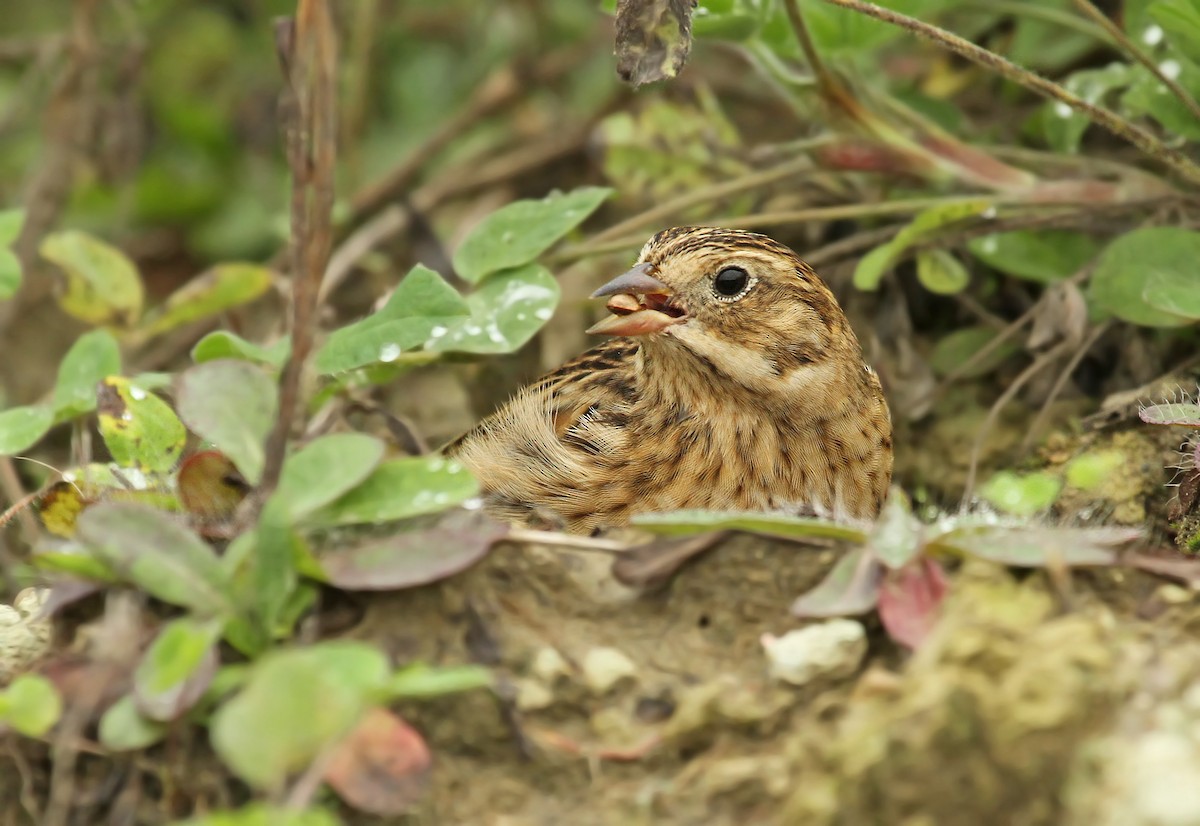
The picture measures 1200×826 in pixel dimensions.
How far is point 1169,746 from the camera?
2475 mm

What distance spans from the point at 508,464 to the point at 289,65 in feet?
5.27

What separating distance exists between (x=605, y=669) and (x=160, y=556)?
2.91 feet

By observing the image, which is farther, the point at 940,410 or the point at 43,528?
the point at 940,410

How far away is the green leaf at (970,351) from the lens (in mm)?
5152

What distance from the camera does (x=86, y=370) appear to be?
14.0 ft

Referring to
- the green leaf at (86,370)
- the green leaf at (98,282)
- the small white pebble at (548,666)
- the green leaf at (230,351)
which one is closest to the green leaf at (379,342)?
the green leaf at (230,351)

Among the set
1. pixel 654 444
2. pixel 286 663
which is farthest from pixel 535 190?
pixel 286 663

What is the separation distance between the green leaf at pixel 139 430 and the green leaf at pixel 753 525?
4.17ft

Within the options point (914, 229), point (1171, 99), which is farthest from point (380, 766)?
point (1171, 99)

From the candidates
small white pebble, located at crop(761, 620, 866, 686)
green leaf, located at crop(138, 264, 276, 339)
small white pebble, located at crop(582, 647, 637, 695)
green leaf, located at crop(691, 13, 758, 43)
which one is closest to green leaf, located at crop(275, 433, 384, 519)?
small white pebble, located at crop(582, 647, 637, 695)

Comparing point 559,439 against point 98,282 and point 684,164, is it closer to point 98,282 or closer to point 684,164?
point 684,164

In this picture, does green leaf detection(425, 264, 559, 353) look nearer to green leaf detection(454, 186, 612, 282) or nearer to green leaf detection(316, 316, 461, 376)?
green leaf detection(454, 186, 612, 282)

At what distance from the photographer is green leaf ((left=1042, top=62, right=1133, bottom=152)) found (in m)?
4.82

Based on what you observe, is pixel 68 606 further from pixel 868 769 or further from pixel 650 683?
pixel 868 769
